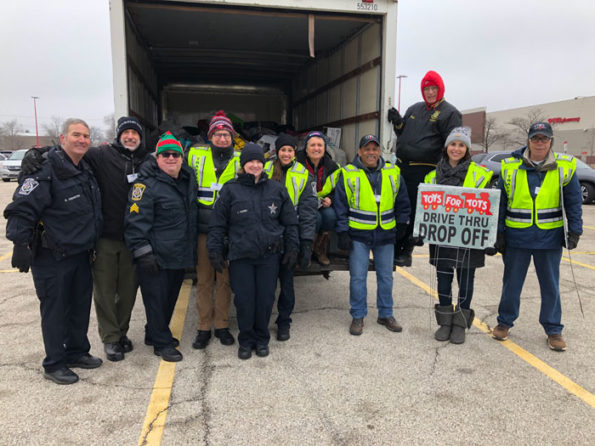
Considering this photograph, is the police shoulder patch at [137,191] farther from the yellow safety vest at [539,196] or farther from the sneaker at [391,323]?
the yellow safety vest at [539,196]

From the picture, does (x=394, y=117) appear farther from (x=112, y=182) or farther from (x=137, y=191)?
(x=112, y=182)

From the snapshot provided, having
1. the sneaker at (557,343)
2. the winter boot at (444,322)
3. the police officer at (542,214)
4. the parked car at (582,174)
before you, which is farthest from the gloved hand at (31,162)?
the parked car at (582,174)

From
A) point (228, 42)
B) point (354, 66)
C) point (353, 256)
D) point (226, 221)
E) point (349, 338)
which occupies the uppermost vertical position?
point (228, 42)

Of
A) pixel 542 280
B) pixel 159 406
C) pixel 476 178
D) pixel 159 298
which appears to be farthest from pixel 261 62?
pixel 159 406

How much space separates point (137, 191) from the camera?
3.15 metres

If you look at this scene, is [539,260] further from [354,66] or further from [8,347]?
[8,347]

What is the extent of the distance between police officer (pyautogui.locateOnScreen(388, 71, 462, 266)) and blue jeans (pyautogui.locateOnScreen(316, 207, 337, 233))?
0.76 m

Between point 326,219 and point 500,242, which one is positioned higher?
point 326,219

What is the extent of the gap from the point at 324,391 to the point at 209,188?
5.79 ft

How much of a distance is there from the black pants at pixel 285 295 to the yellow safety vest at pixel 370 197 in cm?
74

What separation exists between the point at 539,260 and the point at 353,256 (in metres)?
1.54

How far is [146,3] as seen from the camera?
4086mm

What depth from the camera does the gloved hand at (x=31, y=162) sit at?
277 centimetres

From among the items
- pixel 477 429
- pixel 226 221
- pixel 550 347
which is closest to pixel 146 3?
pixel 226 221
